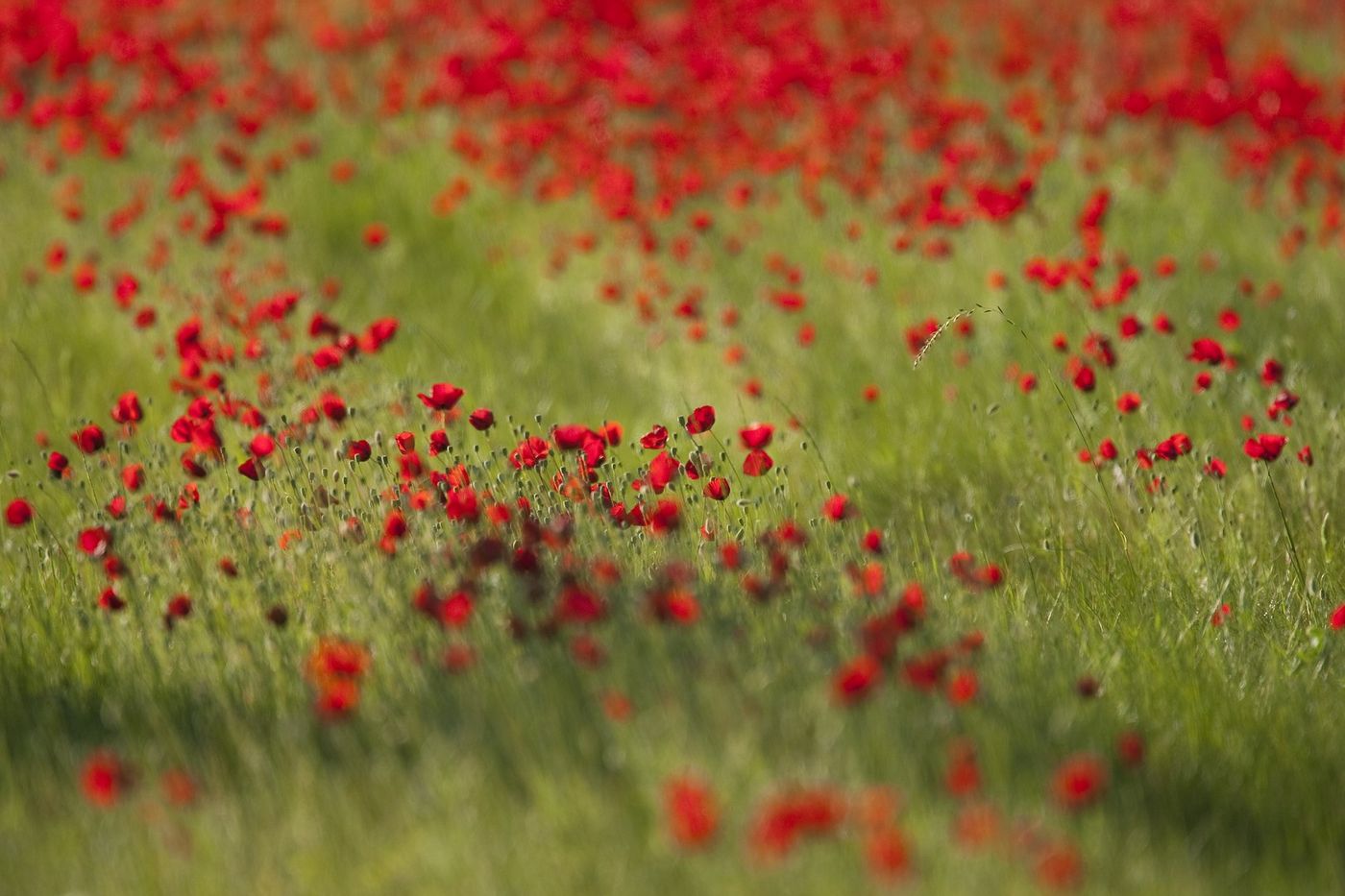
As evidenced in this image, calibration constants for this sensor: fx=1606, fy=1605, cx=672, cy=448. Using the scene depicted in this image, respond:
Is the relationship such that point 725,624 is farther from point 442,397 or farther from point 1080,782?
point 442,397

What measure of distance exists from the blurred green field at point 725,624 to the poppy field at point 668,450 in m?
0.01

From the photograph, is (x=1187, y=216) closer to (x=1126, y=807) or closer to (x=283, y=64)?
(x=1126, y=807)

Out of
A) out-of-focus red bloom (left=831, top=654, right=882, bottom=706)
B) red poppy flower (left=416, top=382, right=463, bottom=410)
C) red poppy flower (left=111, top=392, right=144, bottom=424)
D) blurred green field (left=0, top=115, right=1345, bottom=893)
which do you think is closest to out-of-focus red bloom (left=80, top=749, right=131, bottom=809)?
blurred green field (left=0, top=115, right=1345, bottom=893)

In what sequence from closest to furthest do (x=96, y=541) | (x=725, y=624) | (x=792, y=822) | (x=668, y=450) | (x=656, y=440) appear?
(x=792, y=822) → (x=725, y=624) → (x=96, y=541) → (x=656, y=440) → (x=668, y=450)

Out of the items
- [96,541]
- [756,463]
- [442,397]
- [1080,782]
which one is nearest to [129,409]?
[96,541]

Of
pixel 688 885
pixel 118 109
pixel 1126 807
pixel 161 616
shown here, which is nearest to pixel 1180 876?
pixel 1126 807

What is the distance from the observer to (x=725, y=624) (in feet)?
8.18

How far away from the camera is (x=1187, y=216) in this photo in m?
5.88

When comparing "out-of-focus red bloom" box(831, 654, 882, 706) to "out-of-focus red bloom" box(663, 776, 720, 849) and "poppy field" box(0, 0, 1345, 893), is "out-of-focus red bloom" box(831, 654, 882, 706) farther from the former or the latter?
"out-of-focus red bloom" box(663, 776, 720, 849)

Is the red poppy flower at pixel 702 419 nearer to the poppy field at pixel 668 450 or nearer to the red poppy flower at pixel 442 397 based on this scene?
the poppy field at pixel 668 450

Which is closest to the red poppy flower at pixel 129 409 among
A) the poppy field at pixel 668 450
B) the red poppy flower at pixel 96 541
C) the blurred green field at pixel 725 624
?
the poppy field at pixel 668 450

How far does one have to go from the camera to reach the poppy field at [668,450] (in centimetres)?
219

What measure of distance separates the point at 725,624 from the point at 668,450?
4.99ft

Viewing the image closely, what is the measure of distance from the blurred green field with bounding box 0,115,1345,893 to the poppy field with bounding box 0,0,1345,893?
0.04ft
